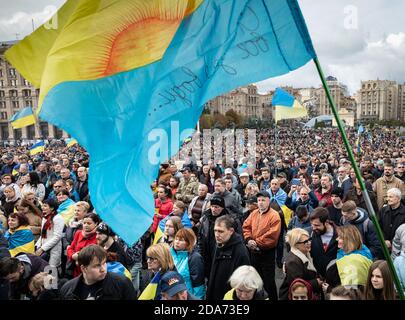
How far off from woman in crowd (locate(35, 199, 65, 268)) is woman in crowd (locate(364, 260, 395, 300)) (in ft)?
12.4

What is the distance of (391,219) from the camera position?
5656 millimetres

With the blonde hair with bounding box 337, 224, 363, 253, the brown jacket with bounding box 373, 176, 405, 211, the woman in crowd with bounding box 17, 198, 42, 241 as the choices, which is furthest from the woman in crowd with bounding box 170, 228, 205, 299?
the brown jacket with bounding box 373, 176, 405, 211

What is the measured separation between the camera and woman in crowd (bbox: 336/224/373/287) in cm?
359

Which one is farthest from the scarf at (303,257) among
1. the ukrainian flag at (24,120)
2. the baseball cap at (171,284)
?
the ukrainian flag at (24,120)

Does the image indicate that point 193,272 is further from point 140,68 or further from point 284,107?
point 284,107

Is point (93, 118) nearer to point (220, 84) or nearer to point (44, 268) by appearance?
point (220, 84)

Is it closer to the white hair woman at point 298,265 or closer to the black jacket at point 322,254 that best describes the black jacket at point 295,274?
the white hair woman at point 298,265

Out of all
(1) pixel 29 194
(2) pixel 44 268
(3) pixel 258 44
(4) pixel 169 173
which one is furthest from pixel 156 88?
(4) pixel 169 173

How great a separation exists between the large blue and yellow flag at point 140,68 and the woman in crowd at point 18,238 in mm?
2342

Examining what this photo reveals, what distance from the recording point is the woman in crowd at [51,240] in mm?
5281

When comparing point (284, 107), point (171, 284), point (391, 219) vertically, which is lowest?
point (391, 219)

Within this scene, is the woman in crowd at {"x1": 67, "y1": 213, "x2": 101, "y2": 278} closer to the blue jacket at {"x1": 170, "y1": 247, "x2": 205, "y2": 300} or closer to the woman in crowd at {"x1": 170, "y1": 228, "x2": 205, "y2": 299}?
the woman in crowd at {"x1": 170, "y1": 228, "x2": 205, "y2": 299}

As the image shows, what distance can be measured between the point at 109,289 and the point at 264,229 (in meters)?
2.50

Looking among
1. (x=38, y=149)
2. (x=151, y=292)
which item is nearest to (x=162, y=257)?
(x=151, y=292)
